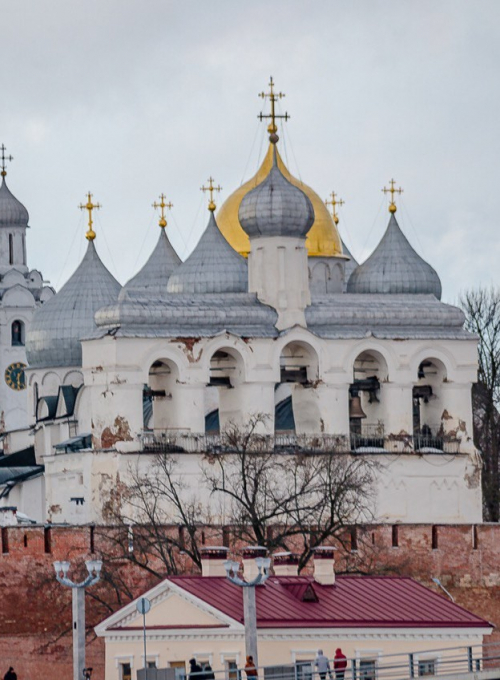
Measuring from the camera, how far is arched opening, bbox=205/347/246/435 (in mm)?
63719

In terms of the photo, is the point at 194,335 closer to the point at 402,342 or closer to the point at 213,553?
the point at 402,342

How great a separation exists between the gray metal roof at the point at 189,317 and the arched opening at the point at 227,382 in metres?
0.54

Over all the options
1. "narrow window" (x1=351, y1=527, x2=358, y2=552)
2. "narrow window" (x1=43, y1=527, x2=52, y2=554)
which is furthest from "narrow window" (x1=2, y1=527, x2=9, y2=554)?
"narrow window" (x1=351, y1=527, x2=358, y2=552)

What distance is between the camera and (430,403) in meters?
65.6

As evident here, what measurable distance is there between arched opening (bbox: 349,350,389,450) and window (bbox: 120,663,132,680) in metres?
19.6

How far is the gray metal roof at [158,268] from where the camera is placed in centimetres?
7119

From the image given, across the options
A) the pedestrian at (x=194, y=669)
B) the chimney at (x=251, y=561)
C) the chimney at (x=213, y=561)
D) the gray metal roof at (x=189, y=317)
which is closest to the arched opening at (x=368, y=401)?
the gray metal roof at (x=189, y=317)

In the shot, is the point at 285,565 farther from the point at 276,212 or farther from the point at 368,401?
the point at 368,401

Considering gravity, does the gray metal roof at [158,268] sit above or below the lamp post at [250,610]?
above

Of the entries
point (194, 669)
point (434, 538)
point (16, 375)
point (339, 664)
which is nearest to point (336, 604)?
point (339, 664)

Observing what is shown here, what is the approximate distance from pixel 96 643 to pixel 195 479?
27.6ft

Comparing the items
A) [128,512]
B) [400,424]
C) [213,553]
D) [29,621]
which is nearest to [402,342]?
[400,424]

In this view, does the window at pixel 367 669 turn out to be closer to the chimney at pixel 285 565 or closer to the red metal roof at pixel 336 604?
the red metal roof at pixel 336 604

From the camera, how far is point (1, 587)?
2169 inches
